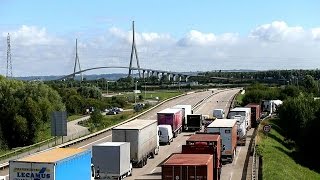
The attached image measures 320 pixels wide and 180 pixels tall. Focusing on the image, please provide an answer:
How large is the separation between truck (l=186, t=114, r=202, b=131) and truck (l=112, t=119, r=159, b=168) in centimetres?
2453

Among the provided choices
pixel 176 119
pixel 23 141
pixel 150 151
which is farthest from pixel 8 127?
pixel 150 151

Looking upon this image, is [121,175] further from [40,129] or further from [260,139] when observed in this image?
[40,129]

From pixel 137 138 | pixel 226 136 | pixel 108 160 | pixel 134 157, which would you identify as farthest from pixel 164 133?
pixel 108 160

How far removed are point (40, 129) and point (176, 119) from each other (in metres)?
19.8

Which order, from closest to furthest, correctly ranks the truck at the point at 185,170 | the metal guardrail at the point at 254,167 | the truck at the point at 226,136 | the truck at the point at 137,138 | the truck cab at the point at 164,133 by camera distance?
the truck at the point at 185,170, the metal guardrail at the point at 254,167, the truck at the point at 137,138, the truck at the point at 226,136, the truck cab at the point at 164,133

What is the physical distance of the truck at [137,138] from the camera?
124ft

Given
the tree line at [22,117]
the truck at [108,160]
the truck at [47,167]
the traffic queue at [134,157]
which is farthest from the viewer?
the tree line at [22,117]

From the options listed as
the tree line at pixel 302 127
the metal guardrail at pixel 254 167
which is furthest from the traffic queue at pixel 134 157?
the tree line at pixel 302 127

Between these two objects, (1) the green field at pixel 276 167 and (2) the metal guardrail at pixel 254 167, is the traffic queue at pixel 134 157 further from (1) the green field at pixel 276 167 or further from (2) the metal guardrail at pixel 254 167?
(1) the green field at pixel 276 167

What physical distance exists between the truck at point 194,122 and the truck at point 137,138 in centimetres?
2453

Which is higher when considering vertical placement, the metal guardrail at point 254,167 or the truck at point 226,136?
the truck at point 226,136

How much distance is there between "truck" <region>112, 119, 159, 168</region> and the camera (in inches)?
1489

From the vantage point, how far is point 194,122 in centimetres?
6738

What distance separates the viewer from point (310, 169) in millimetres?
58125
